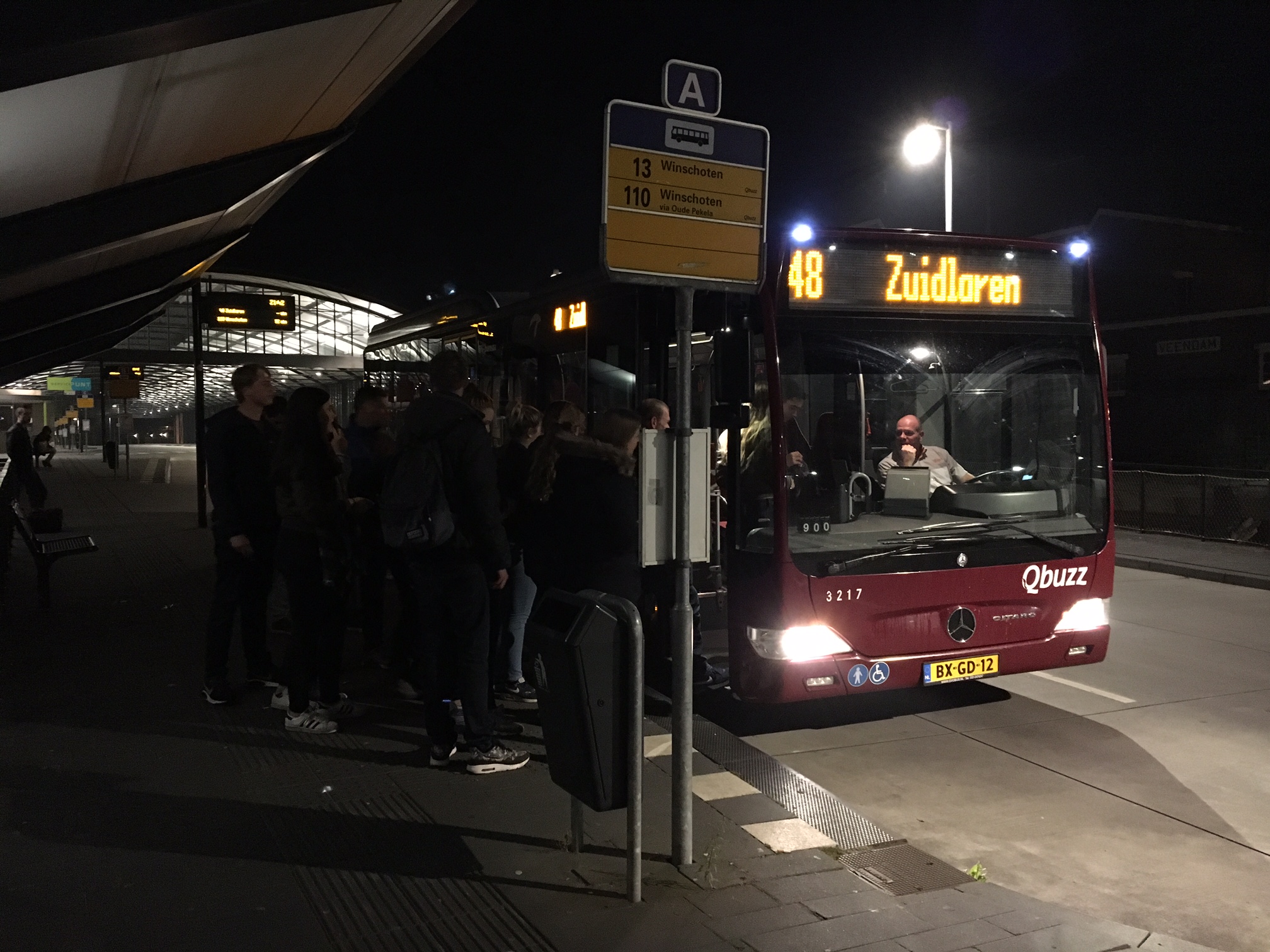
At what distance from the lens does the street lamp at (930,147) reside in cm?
1617

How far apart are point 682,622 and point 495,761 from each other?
1632mm

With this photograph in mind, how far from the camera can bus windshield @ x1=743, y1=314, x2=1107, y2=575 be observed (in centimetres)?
576

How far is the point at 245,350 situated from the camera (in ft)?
A: 201

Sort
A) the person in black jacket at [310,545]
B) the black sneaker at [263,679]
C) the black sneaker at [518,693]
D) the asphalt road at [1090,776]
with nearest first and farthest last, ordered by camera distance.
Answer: the asphalt road at [1090,776] < the person in black jacket at [310,545] < the black sneaker at [518,693] < the black sneaker at [263,679]

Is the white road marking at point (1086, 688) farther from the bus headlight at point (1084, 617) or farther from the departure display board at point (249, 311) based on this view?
the departure display board at point (249, 311)

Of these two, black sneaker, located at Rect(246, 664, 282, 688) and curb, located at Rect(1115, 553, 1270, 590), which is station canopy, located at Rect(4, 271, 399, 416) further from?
black sneaker, located at Rect(246, 664, 282, 688)

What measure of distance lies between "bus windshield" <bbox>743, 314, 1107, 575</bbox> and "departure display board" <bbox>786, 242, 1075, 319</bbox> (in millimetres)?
98

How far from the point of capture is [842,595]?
5.76 meters

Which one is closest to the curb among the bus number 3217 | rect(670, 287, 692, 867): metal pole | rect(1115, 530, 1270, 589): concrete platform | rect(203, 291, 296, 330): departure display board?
rect(1115, 530, 1270, 589): concrete platform

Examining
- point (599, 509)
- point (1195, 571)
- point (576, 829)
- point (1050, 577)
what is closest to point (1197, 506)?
point (1195, 571)

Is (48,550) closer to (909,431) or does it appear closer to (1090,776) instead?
(909,431)

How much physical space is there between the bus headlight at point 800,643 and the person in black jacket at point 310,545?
2.37m

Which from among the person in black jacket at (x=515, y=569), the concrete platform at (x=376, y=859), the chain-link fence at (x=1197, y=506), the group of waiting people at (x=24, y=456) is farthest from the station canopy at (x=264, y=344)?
the concrete platform at (x=376, y=859)

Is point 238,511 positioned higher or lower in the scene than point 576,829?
higher
